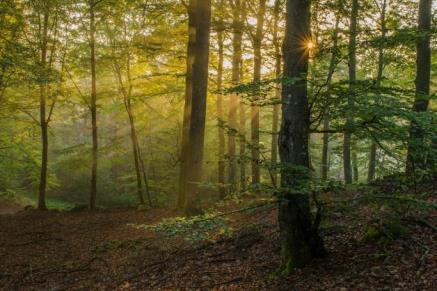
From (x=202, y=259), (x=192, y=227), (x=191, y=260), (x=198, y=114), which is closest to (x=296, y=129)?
(x=192, y=227)

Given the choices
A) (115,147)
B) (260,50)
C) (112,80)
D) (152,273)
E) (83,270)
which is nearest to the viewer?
(152,273)

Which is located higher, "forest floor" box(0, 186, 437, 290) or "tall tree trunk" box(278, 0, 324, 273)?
"tall tree trunk" box(278, 0, 324, 273)

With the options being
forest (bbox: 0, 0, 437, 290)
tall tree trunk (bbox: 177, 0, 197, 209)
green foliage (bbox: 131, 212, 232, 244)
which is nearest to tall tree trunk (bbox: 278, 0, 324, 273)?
forest (bbox: 0, 0, 437, 290)

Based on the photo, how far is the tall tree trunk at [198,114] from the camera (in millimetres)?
11141

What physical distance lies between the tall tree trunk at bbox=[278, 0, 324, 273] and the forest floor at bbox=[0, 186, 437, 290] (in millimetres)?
418

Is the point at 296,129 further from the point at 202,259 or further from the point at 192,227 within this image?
the point at 202,259

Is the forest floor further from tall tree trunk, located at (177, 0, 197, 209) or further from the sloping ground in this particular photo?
tall tree trunk, located at (177, 0, 197, 209)

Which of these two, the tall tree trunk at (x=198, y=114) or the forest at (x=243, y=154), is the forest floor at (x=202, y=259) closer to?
the forest at (x=243, y=154)

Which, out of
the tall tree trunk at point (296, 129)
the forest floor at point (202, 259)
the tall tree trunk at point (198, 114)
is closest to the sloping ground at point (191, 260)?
the forest floor at point (202, 259)

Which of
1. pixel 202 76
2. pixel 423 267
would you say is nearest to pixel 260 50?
pixel 202 76

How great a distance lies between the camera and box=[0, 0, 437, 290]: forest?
5227mm

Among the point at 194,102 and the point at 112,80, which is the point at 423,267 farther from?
the point at 112,80

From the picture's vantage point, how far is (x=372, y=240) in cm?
661

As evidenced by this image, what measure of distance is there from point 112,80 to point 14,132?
8.32 m
